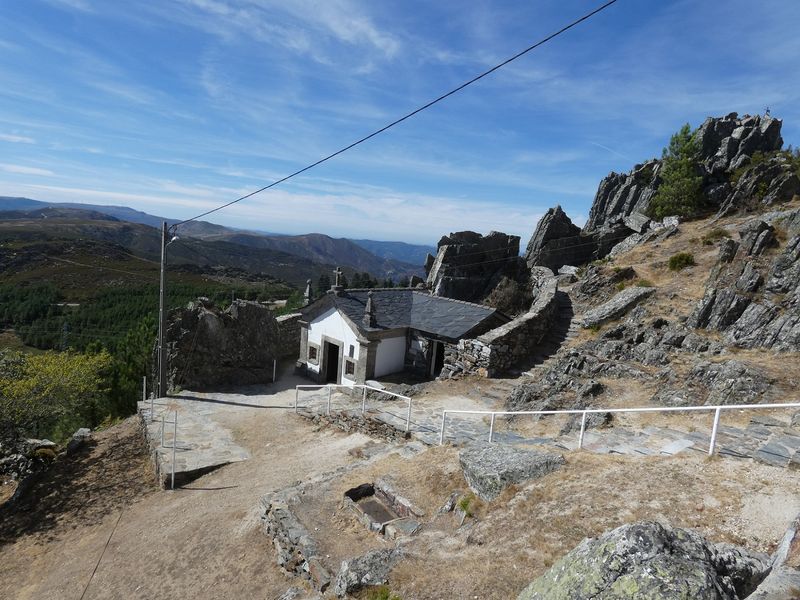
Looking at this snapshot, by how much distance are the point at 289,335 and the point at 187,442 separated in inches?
416

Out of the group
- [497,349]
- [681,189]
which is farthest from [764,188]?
[497,349]

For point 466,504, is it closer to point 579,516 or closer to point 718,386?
point 579,516

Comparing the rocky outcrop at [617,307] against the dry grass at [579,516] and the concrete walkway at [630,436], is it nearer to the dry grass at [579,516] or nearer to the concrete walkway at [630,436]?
the concrete walkway at [630,436]

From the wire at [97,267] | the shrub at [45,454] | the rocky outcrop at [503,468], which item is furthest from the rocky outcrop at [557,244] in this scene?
the wire at [97,267]

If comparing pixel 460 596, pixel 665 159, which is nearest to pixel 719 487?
pixel 460 596

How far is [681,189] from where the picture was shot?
134ft

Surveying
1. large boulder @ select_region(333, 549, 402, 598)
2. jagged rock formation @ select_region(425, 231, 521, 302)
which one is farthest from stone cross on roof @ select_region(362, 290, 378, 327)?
large boulder @ select_region(333, 549, 402, 598)

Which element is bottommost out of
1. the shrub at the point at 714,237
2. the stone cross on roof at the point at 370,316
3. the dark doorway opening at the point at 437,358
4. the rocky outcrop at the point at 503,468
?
the dark doorway opening at the point at 437,358

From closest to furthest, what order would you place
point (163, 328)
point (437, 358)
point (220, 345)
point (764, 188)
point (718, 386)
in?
1. point (718, 386)
2. point (163, 328)
3. point (220, 345)
4. point (437, 358)
5. point (764, 188)

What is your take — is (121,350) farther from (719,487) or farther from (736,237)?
(736,237)

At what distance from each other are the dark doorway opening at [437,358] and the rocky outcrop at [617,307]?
6597 mm

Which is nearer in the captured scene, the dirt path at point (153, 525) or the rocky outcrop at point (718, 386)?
the dirt path at point (153, 525)

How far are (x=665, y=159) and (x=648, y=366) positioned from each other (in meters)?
41.8

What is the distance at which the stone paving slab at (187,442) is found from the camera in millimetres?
12812
